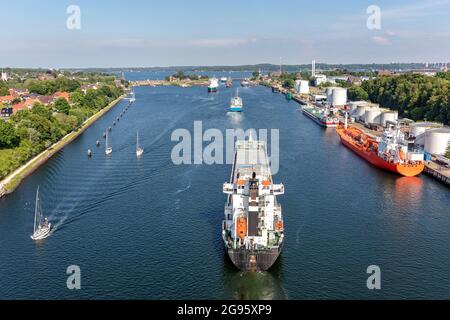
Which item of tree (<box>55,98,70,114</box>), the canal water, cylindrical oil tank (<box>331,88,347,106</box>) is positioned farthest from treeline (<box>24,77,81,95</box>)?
the canal water

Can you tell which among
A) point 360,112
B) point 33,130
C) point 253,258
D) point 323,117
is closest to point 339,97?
point 360,112

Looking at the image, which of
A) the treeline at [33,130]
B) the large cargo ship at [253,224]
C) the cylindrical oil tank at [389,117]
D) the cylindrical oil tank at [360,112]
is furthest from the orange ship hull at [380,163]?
the treeline at [33,130]

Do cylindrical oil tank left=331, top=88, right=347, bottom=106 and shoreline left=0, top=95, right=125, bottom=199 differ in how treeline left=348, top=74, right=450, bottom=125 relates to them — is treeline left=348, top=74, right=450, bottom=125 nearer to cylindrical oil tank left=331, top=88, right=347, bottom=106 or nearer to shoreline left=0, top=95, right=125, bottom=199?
cylindrical oil tank left=331, top=88, right=347, bottom=106

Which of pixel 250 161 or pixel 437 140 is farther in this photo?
pixel 437 140

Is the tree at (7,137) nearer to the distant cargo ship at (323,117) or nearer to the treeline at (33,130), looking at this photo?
the treeline at (33,130)

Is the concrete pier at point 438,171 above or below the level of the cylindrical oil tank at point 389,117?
below

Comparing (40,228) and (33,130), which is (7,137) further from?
(40,228)
